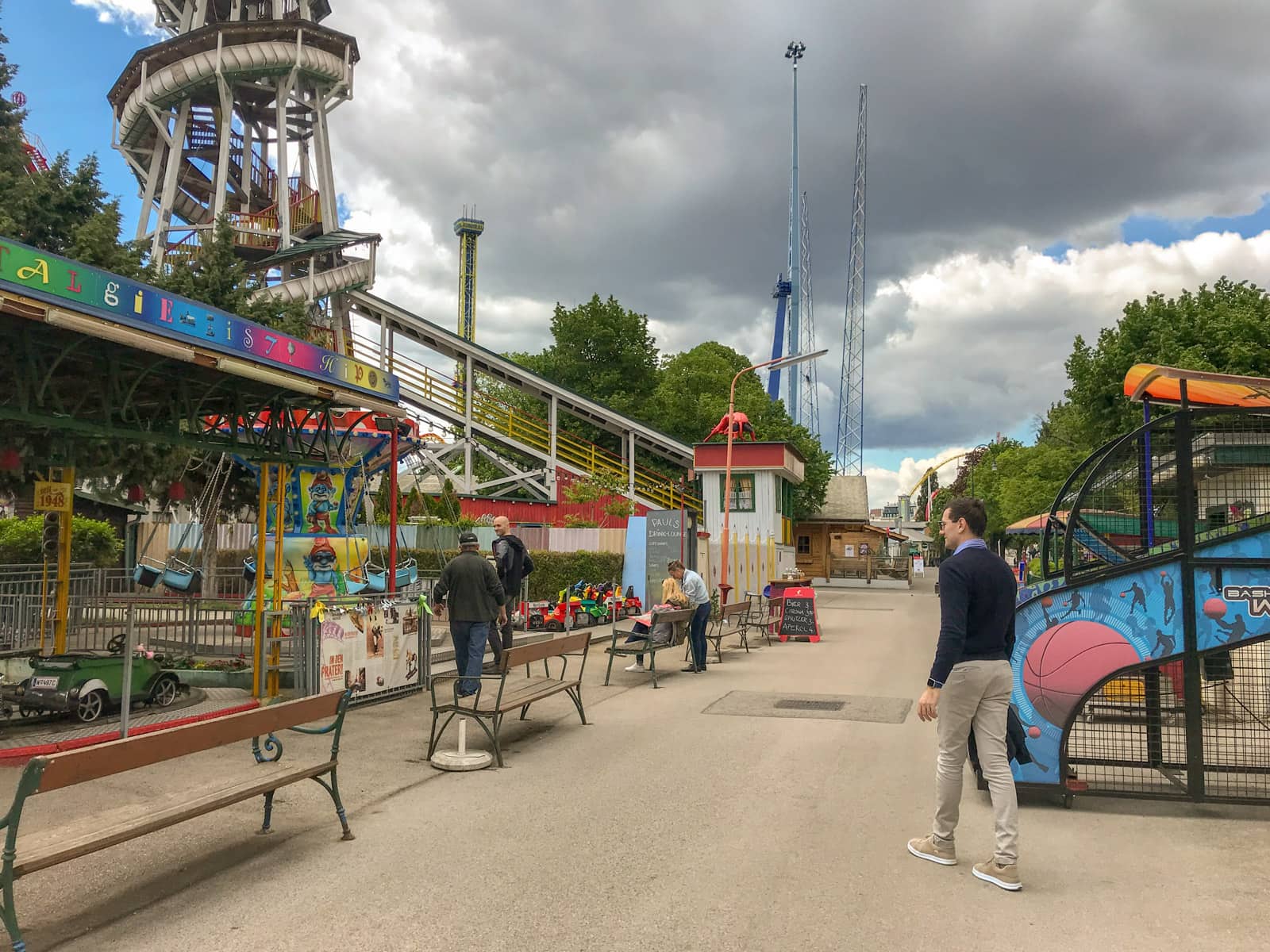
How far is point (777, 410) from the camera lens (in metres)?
51.1

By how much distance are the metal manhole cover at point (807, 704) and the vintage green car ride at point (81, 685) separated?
669 centimetres

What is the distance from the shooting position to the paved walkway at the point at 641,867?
4.08 metres

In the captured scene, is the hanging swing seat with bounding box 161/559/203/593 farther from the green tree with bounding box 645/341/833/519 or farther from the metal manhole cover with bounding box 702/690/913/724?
the green tree with bounding box 645/341/833/519

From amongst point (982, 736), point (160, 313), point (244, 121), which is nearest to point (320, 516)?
point (160, 313)

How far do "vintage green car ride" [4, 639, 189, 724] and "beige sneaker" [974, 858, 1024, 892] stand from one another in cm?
766

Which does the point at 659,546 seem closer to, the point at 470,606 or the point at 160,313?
the point at 470,606

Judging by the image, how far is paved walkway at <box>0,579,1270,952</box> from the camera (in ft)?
Answer: 13.4

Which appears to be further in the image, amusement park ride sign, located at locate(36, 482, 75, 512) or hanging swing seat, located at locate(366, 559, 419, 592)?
hanging swing seat, located at locate(366, 559, 419, 592)

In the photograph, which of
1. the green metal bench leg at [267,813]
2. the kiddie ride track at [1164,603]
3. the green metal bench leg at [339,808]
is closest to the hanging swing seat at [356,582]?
the green metal bench leg at [267,813]

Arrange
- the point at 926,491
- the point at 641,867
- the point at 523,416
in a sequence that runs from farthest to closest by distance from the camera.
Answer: the point at 926,491 → the point at 523,416 → the point at 641,867

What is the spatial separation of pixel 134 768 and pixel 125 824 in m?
0.36

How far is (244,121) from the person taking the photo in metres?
35.6

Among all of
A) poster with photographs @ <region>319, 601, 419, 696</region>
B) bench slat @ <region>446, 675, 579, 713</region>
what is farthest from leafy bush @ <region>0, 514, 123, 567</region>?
bench slat @ <region>446, 675, 579, 713</region>

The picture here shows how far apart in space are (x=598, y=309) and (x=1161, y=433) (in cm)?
4156
